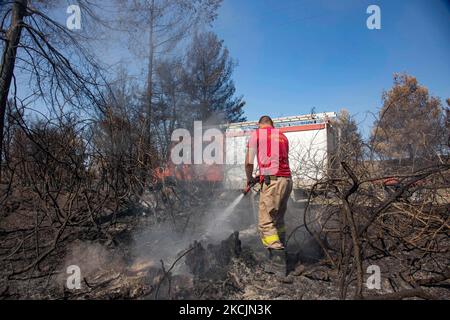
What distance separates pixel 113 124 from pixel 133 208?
1.99 metres

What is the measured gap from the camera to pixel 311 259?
12.3ft

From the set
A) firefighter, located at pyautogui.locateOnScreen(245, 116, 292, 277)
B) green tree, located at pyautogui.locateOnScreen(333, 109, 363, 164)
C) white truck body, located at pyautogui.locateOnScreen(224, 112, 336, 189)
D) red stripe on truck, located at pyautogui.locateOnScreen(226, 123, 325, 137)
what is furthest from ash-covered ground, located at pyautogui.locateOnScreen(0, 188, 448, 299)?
red stripe on truck, located at pyautogui.locateOnScreen(226, 123, 325, 137)

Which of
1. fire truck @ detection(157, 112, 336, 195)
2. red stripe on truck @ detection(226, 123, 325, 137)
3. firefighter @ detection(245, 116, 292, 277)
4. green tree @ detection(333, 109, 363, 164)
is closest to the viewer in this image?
firefighter @ detection(245, 116, 292, 277)

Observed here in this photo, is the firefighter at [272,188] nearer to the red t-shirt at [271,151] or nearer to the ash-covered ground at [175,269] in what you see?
the red t-shirt at [271,151]

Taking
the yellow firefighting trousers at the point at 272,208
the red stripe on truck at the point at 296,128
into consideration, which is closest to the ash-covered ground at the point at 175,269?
the yellow firefighting trousers at the point at 272,208

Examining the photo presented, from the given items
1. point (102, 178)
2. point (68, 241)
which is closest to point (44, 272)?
point (68, 241)

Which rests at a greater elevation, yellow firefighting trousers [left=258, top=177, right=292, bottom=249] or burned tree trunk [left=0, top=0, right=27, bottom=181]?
burned tree trunk [left=0, top=0, right=27, bottom=181]

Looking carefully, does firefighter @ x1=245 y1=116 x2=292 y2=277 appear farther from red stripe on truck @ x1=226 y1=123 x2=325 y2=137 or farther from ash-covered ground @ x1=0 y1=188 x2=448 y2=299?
red stripe on truck @ x1=226 y1=123 x2=325 y2=137

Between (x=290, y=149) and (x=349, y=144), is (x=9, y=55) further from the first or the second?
(x=290, y=149)

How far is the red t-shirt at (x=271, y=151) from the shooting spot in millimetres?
3570

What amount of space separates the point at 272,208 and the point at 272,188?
252mm

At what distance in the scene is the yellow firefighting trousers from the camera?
11.1 ft

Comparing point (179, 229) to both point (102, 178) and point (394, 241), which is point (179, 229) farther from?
point (394, 241)
